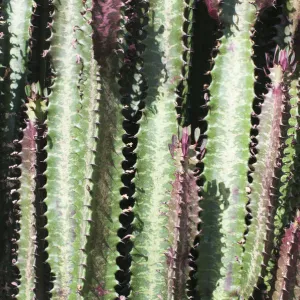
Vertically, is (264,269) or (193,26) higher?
(193,26)

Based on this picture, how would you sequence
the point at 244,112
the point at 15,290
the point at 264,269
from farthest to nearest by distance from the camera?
1. the point at 15,290
2. the point at 244,112
3. the point at 264,269


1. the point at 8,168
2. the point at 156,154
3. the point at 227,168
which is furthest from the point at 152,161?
the point at 8,168

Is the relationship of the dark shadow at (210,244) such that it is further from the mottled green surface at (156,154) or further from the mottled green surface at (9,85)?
the mottled green surface at (9,85)

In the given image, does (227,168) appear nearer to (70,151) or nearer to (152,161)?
(152,161)

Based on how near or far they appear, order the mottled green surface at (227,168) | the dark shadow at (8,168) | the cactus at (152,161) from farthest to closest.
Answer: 1. the dark shadow at (8,168)
2. the mottled green surface at (227,168)
3. the cactus at (152,161)

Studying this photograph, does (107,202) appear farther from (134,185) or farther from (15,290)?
(15,290)

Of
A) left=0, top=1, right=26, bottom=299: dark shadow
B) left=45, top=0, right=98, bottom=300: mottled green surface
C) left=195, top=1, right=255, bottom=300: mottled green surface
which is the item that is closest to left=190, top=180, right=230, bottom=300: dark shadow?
left=195, top=1, right=255, bottom=300: mottled green surface

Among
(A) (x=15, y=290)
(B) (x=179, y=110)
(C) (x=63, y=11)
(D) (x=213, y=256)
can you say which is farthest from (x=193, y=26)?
(A) (x=15, y=290)

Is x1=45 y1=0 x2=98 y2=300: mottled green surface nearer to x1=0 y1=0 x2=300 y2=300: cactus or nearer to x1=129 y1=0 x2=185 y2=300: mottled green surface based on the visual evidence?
x1=0 y1=0 x2=300 y2=300: cactus

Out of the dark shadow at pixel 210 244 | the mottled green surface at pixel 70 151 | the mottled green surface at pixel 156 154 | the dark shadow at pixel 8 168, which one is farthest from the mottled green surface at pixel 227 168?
the dark shadow at pixel 8 168
